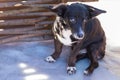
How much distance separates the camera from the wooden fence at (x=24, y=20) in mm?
2607

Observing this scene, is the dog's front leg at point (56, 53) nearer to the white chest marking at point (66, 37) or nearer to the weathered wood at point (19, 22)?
the white chest marking at point (66, 37)

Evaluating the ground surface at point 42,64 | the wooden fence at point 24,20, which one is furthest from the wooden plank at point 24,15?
the ground surface at point 42,64

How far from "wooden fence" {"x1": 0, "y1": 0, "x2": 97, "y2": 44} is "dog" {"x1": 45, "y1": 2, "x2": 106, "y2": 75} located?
0.39 m

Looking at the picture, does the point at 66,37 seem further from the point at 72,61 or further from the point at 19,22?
the point at 19,22

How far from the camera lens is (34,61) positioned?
2.45 meters

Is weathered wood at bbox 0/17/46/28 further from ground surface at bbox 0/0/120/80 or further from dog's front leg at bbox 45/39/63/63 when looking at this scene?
dog's front leg at bbox 45/39/63/63

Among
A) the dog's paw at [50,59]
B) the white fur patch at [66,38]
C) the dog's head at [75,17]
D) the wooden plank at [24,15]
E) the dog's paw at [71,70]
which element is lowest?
the dog's paw at [71,70]

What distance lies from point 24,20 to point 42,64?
0.51 metres

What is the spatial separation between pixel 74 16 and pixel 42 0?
70cm

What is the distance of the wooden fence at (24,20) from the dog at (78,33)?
39cm

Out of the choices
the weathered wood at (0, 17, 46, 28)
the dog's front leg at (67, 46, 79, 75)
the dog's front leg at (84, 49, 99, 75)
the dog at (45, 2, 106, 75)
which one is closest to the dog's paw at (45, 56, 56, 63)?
the dog at (45, 2, 106, 75)

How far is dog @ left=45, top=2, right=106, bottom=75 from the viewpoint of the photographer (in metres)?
2.04

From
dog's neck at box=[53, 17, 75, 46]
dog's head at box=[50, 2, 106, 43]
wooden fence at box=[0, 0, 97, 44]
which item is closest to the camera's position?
dog's head at box=[50, 2, 106, 43]

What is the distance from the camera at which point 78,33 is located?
2016 millimetres
